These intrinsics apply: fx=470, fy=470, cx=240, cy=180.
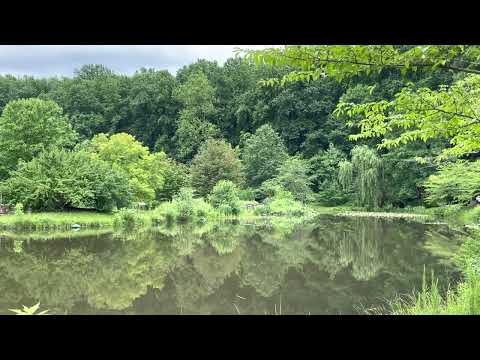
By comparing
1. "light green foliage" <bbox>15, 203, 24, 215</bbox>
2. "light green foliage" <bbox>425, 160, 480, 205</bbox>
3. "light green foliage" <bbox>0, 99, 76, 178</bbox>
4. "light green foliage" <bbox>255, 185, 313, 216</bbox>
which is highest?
"light green foliage" <bbox>0, 99, 76, 178</bbox>

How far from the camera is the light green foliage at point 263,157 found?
29.0 metres

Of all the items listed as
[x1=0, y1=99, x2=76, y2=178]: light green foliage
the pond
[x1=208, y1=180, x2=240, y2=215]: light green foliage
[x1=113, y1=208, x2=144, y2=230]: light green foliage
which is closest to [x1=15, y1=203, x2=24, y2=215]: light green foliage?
the pond

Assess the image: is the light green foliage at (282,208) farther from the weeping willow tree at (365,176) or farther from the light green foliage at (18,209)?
the light green foliage at (18,209)

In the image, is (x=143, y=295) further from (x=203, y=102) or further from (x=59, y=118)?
(x=203, y=102)

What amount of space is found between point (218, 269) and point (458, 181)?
30.3 feet

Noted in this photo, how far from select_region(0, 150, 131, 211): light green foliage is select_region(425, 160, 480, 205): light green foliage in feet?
39.7

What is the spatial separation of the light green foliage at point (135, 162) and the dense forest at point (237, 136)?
59 mm

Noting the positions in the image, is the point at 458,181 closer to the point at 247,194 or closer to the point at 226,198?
the point at 226,198

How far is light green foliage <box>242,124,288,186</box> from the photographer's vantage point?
2897 centimetres

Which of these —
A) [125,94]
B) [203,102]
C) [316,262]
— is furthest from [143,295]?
[125,94]

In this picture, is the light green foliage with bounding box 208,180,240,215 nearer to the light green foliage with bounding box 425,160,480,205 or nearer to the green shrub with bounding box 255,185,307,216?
the green shrub with bounding box 255,185,307,216

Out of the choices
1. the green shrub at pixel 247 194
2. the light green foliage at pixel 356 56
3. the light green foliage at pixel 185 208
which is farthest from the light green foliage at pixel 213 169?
the light green foliage at pixel 356 56

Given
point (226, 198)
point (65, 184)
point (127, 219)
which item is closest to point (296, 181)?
point (226, 198)

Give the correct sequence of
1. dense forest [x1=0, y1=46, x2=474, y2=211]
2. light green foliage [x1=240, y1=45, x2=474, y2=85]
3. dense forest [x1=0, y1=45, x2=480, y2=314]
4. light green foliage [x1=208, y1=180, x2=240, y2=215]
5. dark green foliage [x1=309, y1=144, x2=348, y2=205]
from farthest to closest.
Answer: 1. dark green foliage [x1=309, y1=144, x2=348, y2=205]
2. light green foliage [x1=208, y1=180, x2=240, y2=215]
3. dense forest [x1=0, y1=46, x2=474, y2=211]
4. dense forest [x1=0, y1=45, x2=480, y2=314]
5. light green foliage [x1=240, y1=45, x2=474, y2=85]
